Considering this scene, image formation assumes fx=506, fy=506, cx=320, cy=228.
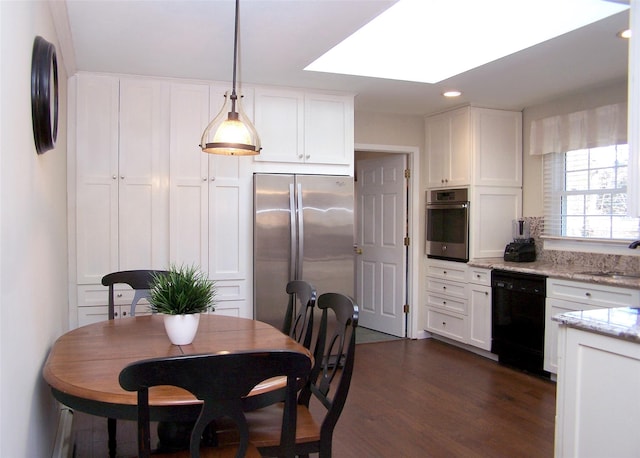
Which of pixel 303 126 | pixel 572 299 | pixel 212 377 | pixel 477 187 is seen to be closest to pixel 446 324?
pixel 477 187

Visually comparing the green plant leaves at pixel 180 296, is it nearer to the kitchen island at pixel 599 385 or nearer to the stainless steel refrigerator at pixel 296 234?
the kitchen island at pixel 599 385

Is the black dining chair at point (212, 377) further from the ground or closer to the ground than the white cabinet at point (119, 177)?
closer to the ground

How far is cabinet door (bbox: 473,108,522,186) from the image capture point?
4773 millimetres

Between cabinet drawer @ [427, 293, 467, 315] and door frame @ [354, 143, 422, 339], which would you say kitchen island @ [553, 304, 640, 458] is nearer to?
cabinet drawer @ [427, 293, 467, 315]

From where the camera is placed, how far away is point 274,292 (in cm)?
404

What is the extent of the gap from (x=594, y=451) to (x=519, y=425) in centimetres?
122

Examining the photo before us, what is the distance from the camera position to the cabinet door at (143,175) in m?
3.76

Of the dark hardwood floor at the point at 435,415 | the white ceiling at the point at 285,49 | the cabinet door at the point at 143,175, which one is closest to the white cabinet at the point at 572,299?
the dark hardwood floor at the point at 435,415

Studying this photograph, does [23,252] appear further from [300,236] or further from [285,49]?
[300,236]

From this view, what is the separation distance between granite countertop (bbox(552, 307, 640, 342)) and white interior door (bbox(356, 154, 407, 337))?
10.5ft

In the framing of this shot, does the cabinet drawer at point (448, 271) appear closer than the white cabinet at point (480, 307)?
No

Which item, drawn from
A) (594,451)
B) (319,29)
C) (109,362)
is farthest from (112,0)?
(594,451)

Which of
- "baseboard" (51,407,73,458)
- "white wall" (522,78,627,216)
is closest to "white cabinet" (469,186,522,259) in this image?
"white wall" (522,78,627,216)

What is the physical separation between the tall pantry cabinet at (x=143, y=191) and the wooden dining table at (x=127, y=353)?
1.08m
